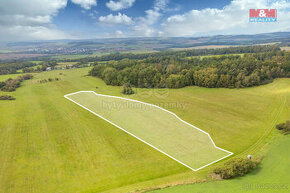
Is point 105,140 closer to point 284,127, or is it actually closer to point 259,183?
point 259,183

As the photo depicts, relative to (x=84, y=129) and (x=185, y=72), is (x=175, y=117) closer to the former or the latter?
(x=84, y=129)

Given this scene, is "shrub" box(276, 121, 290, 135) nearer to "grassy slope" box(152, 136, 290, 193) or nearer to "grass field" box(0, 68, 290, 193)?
"grass field" box(0, 68, 290, 193)

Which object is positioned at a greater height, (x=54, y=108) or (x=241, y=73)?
(x=241, y=73)

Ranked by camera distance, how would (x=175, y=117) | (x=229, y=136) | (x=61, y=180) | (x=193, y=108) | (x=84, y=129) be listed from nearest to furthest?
(x=61, y=180)
(x=229, y=136)
(x=84, y=129)
(x=175, y=117)
(x=193, y=108)

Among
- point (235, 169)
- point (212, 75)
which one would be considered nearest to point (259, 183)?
point (235, 169)

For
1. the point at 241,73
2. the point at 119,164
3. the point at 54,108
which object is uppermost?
the point at 241,73

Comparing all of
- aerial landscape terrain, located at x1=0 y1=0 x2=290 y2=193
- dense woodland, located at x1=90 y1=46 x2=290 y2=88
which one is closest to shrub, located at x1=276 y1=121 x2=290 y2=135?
aerial landscape terrain, located at x1=0 y1=0 x2=290 y2=193

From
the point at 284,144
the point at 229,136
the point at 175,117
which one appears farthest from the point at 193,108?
the point at 284,144
